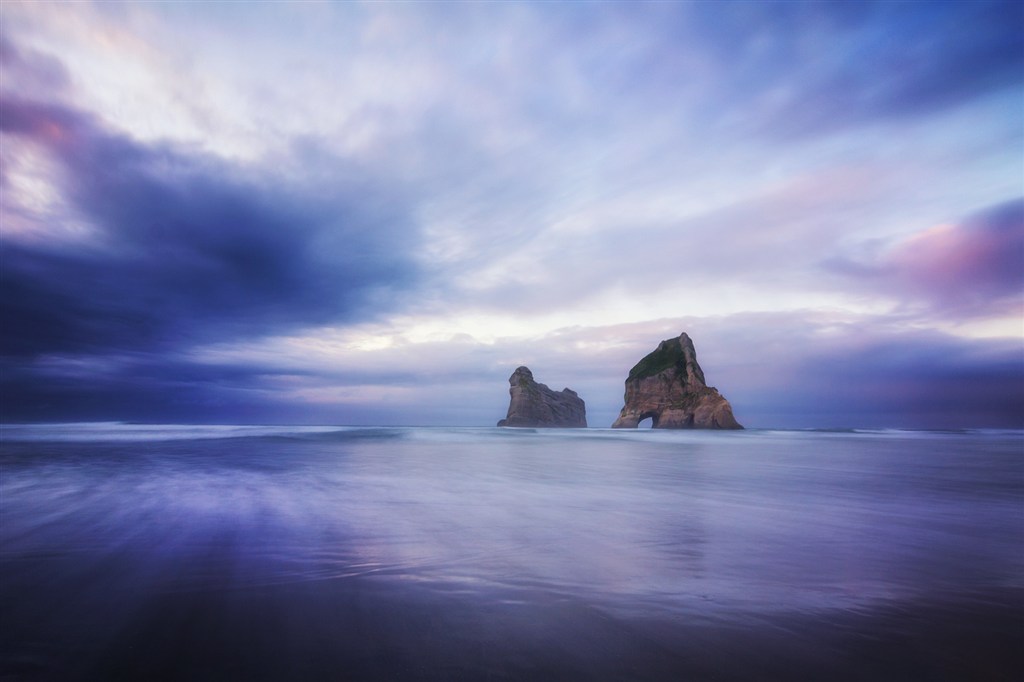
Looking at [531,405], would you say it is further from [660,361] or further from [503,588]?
[503,588]

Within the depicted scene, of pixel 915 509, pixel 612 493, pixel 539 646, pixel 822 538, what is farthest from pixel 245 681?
pixel 915 509

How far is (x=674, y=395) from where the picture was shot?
106 m

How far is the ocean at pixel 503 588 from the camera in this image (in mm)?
3697

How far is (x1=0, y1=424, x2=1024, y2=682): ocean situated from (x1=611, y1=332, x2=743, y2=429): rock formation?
304ft

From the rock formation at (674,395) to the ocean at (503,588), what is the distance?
304 feet

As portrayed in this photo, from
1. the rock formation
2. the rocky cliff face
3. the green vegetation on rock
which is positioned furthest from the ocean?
the rocky cliff face

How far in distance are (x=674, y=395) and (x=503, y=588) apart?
10767cm

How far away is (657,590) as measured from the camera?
5410mm

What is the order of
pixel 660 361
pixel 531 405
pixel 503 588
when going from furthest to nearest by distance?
1. pixel 531 405
2. pixel 660 361
3. pixel 503 588

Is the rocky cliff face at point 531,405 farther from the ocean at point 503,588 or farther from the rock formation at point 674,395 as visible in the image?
the ocean at point 503,588

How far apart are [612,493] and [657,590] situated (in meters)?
8.41

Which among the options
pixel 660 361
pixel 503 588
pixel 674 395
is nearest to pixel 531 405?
pixel 660 361

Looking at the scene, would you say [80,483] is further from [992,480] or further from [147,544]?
[992,480]

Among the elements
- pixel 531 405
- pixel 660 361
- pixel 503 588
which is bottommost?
pixel 503 588
